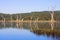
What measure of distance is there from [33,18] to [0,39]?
104673 mm

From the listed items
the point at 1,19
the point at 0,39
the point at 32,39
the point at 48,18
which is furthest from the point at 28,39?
the point at 1,19

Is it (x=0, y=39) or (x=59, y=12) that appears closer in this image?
(x=0, y=39)

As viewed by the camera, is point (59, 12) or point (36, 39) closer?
point (36, 39)

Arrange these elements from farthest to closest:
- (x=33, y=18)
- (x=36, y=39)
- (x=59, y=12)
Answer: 1. (x=59, y=12)
2. (x=33, y=18)
3. (x=36, y=39)

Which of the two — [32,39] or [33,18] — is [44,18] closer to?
[33,18]

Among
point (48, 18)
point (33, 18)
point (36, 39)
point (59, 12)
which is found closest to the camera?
point (36, 39)

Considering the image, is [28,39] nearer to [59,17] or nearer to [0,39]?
[0,39]

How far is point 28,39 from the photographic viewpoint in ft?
86.0

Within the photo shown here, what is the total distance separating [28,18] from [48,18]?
15674 millimetres

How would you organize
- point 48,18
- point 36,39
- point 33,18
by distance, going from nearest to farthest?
point 36,39 → point 48,18 → point 33,18

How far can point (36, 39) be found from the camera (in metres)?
26.2

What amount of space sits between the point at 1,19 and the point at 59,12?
47700 mm

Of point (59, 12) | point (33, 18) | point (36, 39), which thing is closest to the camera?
point (36, 39)

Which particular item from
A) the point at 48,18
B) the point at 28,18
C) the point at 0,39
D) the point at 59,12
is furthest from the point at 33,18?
the point at 0,39
